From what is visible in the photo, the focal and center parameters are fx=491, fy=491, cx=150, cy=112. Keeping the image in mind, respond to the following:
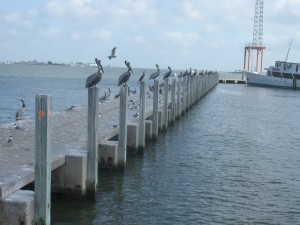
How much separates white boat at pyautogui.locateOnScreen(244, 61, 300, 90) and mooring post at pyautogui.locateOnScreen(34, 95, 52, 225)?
273ft

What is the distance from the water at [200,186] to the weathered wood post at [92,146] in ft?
1.40

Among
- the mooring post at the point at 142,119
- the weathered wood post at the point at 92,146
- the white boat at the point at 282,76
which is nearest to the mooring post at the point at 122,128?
the weathered wood post at the point at 92,146

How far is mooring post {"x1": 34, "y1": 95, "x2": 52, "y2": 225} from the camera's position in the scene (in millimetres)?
8883

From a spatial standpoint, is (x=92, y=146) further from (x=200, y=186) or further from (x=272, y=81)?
(x=272, y=81)

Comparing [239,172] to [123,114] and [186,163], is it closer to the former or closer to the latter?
[186,163]

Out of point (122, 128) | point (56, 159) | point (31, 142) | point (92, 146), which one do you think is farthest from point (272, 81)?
point (56, 159)

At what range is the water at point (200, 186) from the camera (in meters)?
11.8

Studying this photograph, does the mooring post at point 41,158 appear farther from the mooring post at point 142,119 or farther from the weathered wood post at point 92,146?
the mooring post at point 142,119

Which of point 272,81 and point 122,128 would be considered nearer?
point 122,128

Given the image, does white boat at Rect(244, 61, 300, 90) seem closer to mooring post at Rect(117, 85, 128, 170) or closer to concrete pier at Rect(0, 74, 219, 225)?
concrete pier at Rect(0, 74, 219, 225)

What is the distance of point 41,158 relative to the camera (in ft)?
29.3

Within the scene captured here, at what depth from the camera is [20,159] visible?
440 inches

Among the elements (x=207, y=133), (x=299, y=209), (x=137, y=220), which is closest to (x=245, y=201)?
Answer: (x=299, y=209)

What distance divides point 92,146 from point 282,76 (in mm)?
82602
